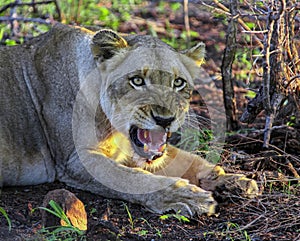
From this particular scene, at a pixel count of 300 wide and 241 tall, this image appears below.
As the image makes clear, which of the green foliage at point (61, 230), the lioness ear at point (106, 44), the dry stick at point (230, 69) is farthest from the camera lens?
the dry stick at point (230, 69)

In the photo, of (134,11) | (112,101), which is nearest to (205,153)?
(112,101)

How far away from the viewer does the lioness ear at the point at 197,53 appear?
15.6 ft

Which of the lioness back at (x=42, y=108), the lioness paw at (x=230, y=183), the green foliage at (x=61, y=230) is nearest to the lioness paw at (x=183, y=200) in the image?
the lioness paw at (x=230, y=183)

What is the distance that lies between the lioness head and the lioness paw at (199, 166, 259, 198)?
391 millimetres

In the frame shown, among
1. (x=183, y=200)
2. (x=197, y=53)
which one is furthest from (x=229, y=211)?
(x=197, y=53)

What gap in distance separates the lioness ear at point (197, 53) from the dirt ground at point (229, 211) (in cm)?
67

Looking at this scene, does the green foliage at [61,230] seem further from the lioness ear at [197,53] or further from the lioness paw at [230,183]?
the lioness ear at [197,53]

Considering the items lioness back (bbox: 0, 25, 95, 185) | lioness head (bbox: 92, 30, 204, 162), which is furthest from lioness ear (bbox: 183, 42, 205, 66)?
lioness back (bbox: 0, 25, 95, 185)

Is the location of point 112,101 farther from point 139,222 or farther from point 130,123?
point 139,222

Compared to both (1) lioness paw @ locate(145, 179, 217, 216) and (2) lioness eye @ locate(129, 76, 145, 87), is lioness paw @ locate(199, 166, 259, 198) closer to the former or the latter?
(1) lioness paw @ locate(145, 179, 217, 216)

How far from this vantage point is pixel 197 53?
4805 mm

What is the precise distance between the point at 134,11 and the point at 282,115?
3749mm

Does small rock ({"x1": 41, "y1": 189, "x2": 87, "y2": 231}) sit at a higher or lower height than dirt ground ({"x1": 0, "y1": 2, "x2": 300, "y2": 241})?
higher

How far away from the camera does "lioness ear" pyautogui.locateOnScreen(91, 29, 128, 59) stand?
4.45 metres
